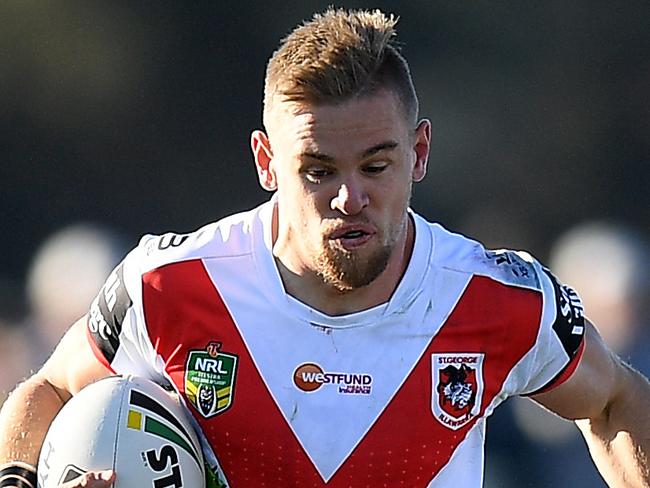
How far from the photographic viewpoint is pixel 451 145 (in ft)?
13.8

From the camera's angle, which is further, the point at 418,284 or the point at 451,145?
the point at 451,145

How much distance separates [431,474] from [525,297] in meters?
0.41

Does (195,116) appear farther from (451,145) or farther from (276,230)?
(276,230)

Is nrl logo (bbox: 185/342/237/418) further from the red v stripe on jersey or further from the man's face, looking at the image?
the man's face

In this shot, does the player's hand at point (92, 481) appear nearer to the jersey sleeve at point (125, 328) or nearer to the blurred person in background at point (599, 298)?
the jersey sleeve at point (125, 328)

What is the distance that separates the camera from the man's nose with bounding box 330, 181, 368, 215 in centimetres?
235

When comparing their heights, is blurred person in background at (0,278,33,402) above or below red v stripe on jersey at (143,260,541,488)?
below

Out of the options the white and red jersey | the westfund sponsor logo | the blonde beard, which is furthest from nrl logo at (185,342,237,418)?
the blonde beard

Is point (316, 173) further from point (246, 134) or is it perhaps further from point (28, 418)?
point (246, 134)

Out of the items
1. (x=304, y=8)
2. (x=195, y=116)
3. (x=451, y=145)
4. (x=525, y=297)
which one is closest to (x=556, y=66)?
(x=451, y=145)

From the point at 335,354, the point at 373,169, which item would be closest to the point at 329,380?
the point at 335,354

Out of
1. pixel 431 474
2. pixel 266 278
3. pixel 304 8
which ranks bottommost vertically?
pixel 431 474

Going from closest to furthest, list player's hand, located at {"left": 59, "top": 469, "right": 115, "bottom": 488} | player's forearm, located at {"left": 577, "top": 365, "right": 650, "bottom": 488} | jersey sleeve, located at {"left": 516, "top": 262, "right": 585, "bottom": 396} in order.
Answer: player's hand, located at {"left": 59, "top": 469, "right": 115, "bottom": 488} → jersey sleeve, located at {"left": 516, "top": 262, "right": 585, "bottom": 396} → player's forearm, located at {"left": 577, "top": 365, "right": 650, "bottom": 488}

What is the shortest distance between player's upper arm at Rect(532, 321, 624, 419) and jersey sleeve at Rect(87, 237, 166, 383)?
83 cm
